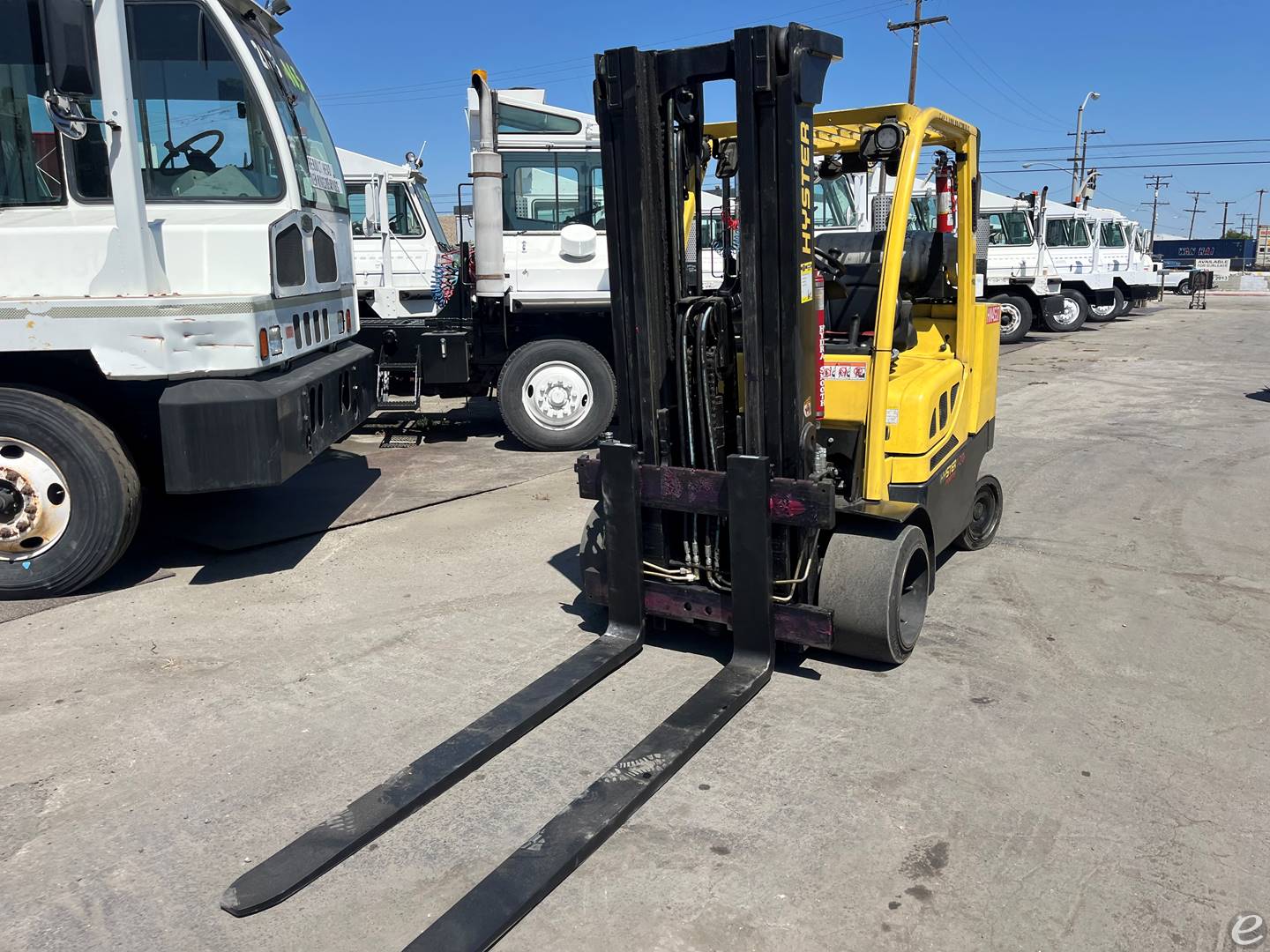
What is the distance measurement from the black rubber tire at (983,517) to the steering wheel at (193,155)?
4742 millimetres

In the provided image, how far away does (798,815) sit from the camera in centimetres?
321

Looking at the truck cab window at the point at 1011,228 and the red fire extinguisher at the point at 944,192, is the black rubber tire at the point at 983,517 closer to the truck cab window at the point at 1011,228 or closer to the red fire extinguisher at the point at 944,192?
the red fire extinguisher at the point at 944,192

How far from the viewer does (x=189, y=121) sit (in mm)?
5418

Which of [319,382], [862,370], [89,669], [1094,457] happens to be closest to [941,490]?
[862,370]

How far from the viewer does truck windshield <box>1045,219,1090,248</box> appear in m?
20.8

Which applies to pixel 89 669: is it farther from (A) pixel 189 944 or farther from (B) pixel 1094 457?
(B) pixel 1094 457

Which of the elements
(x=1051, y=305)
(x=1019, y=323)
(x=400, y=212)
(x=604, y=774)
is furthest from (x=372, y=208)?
(x=1019, y=323)

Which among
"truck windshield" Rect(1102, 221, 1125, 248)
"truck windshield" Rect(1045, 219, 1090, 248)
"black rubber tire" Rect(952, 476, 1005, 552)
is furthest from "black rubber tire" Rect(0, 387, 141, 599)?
"truck windshield" Rect(1102, 221, 1125, 248)

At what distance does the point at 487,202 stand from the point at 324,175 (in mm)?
2123

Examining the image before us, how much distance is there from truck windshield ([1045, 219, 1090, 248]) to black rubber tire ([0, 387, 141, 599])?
19669 millimetres

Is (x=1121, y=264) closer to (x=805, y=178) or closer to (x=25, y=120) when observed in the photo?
(x=805, y=178)

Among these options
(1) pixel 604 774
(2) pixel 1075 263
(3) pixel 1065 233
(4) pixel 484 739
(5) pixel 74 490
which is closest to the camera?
(1) pixel 604 774

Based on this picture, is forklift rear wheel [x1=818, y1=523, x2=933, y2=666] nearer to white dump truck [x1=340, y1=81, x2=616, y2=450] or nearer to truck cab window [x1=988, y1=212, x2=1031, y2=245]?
white dump truck [x1=340, y1=81, x2=616, y2=450]

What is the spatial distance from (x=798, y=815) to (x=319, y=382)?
3.92 m
